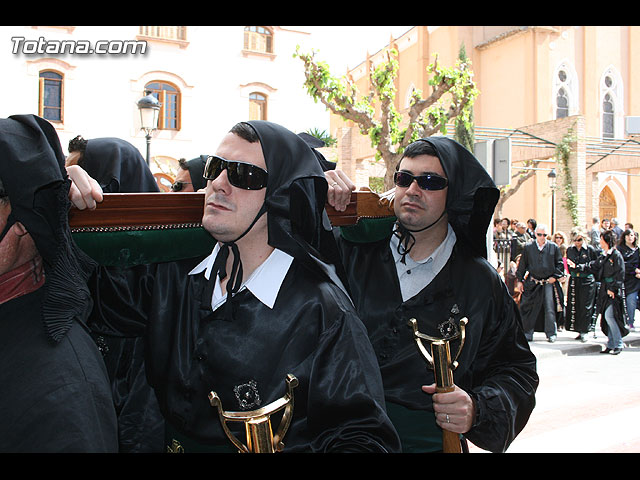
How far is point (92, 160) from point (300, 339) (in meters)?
2.19

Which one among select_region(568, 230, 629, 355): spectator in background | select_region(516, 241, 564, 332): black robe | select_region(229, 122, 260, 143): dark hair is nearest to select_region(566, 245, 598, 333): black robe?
select_region(568, 230, 629, 355): spectator in background

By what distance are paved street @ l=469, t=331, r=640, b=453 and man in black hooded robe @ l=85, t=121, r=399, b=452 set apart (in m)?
4.80

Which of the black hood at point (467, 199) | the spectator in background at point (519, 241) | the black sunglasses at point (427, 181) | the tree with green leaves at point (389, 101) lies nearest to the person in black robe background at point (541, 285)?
the spectator in background at point (519, 241)

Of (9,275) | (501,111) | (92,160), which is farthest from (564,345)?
(501,111)

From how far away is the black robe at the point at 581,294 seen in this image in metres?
12.1

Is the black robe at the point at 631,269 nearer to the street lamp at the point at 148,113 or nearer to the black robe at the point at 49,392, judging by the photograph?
the street lamp at the point at 148,113

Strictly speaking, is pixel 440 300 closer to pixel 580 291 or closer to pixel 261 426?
pixel 261 426

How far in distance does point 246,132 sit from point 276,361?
77 cm

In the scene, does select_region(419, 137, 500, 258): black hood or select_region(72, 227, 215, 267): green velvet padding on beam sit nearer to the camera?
select_region(72, 227, 215, 267): green velvet padding on beam

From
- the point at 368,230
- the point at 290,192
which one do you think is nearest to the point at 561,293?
the point at 368,230

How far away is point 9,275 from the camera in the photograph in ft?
6.01

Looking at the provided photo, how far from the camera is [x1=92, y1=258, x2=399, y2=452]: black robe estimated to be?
187cm

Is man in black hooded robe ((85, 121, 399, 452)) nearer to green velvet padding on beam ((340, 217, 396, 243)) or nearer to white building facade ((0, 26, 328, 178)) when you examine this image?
green velvet padding on beam ((340, 217, 396, 243))

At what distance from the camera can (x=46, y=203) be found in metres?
1.82
